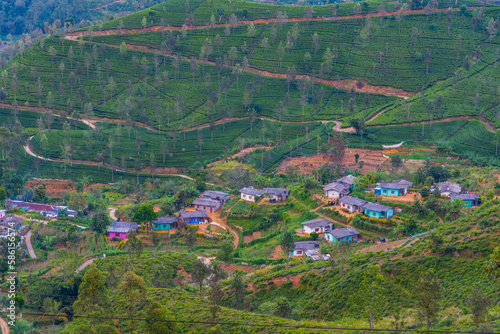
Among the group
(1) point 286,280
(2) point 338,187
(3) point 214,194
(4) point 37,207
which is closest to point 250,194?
(3) point 214,194

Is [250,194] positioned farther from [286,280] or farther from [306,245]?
[286,280]

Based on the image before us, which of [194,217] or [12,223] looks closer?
[12,223]

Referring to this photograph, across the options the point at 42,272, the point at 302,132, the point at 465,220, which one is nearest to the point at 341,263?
the point at 465,220

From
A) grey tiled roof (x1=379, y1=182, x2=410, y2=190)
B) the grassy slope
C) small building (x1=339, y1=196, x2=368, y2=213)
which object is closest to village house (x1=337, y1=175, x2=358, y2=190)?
grey tiled roof (x1=379, y1=182, x2=410, y2=190)

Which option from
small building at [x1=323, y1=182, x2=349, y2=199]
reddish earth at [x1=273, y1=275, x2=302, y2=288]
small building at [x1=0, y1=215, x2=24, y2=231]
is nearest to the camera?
reddish earth at [x1=273, y1=275, x2=302, y2=288]

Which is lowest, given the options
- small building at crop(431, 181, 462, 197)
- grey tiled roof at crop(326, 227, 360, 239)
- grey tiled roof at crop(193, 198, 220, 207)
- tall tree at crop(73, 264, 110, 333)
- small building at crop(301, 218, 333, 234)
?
grey tiled roof at crop(193, 198, 220, 207)

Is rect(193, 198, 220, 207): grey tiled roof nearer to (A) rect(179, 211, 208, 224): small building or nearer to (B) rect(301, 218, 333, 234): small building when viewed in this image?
(A) rect(179, 211, 208, 224): small building

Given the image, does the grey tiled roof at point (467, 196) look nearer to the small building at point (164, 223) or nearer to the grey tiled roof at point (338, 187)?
the grey tiled roof at point (338, 187)
